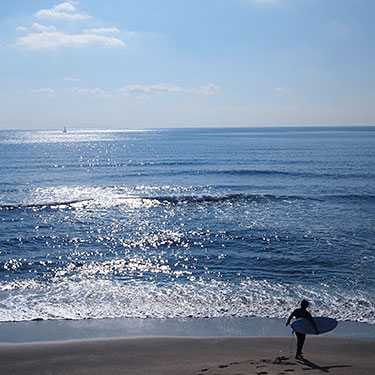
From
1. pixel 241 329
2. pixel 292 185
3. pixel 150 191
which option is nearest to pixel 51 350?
pixel 241 329

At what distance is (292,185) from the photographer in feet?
133

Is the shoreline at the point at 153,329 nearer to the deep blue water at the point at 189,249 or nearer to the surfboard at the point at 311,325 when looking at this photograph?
the deep blue water at the point at 189,249

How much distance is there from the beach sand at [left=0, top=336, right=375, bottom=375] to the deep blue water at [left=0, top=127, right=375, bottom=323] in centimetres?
206

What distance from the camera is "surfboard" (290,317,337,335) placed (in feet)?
32.8

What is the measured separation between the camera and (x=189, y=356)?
10375mm

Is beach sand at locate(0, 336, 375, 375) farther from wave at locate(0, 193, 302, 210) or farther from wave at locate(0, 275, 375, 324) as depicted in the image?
wave at locate(0, 193, 302, 210)

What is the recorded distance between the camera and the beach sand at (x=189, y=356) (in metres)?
9.40

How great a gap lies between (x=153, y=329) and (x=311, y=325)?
518 centimetres

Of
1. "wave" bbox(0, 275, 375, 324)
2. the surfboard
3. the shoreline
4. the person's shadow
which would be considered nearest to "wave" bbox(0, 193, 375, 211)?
"wave" bbox(0, 275, 375, 324)

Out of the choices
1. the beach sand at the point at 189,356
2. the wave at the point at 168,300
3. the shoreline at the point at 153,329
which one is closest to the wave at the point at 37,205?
the wave at the point at 168,300

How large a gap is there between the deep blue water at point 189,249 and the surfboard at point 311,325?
10.3 feet

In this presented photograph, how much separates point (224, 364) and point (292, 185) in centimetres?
3303

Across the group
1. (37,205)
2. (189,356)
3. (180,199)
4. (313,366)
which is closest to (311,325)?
(313,366)

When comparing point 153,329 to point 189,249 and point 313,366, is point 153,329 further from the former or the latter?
point 189,249
